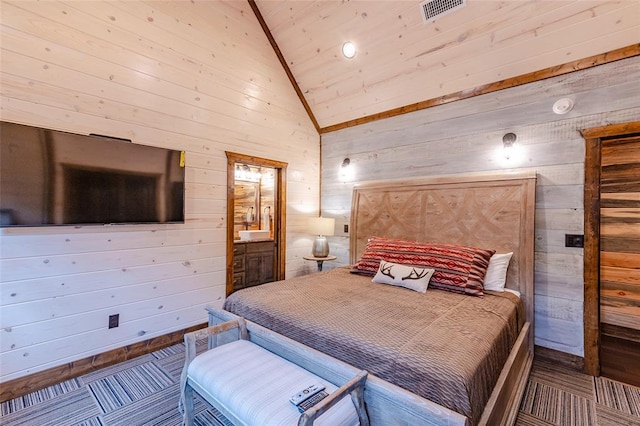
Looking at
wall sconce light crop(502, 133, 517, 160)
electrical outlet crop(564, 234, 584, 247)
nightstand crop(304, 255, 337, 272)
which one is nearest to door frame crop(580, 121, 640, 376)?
electrical outlet crop(564, 234, 584, 247)

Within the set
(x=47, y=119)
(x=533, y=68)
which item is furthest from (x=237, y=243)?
(x=533, y=68)

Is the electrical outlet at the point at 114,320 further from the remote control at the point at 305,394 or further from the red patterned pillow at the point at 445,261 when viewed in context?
the red patterned pillow at the point at 445,261

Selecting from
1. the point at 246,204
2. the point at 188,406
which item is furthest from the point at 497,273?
the point at 246,204

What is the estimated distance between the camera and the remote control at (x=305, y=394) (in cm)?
127

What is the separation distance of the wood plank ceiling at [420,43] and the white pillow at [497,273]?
1.77 meters

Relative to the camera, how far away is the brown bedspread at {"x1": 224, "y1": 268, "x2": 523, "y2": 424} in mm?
1293

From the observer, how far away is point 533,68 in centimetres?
267

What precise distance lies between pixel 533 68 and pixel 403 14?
1317 mm

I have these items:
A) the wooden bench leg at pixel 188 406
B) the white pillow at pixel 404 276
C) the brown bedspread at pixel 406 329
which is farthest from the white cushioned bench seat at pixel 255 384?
the white pillow at pixel 404 276

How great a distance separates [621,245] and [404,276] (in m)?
2.60

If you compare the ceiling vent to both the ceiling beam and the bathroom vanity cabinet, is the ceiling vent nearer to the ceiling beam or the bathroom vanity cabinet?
the ceiling beam

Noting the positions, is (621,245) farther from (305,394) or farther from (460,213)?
(305,394)

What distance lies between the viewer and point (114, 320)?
2533 mm

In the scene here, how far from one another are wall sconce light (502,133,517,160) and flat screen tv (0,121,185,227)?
3.23 meters
